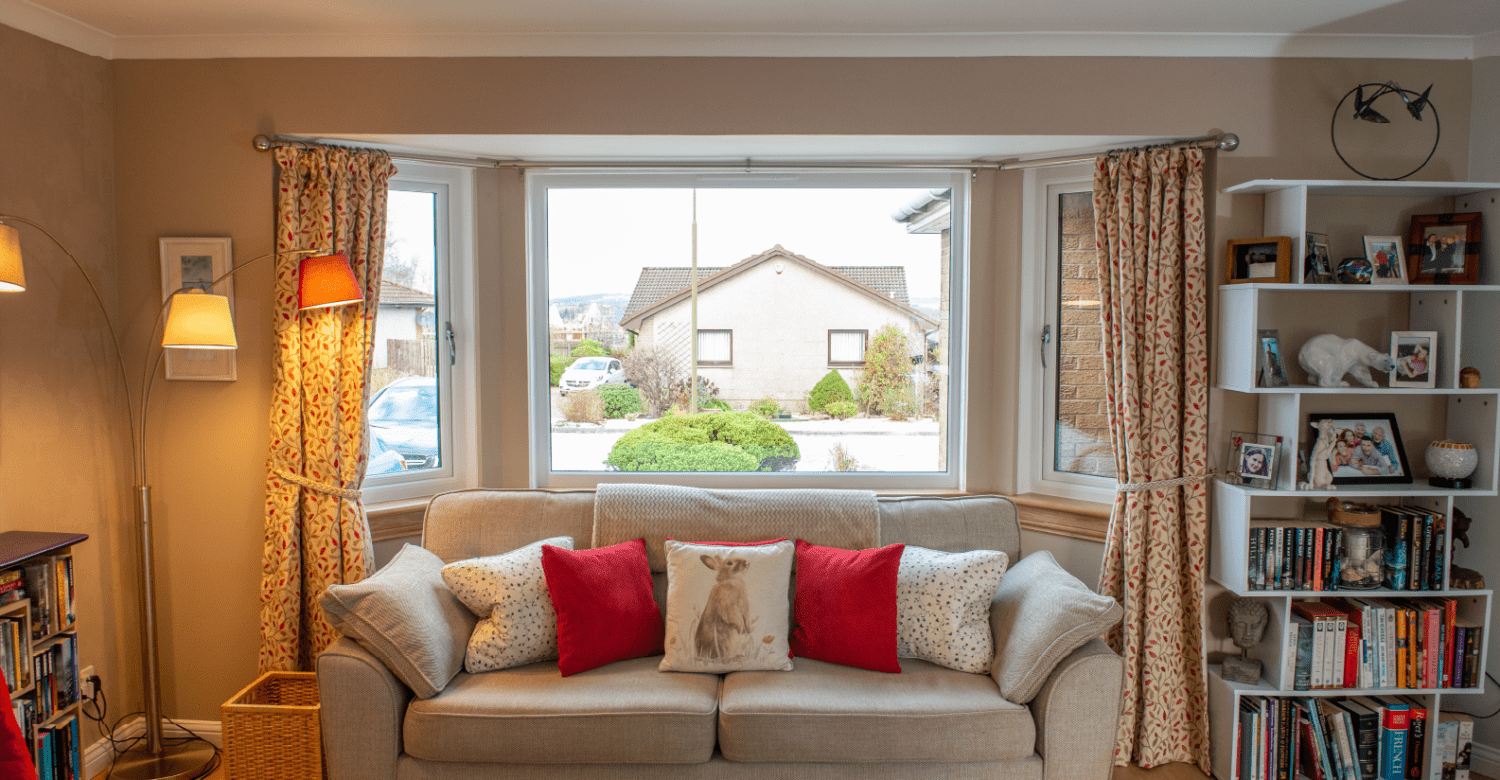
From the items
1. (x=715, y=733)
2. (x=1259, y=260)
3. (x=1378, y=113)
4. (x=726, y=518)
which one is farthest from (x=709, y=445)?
(x=1378, y=113)

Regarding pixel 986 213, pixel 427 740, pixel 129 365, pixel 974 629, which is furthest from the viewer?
pixel 986 213

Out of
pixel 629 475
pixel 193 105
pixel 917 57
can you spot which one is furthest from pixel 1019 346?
pixel 193 105

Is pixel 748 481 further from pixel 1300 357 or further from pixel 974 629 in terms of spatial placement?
pixel 1300 357

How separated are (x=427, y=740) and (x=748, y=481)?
1.53m

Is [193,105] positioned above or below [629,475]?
above

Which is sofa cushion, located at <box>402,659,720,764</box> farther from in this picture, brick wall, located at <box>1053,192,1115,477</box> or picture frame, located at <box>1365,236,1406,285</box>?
picture frame, located at <box>1365,236,1406,285</box>

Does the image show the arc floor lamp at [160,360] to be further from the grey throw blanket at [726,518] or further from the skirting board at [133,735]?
the grey throw blanket at [726,518]

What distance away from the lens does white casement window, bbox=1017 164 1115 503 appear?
10.6 feet

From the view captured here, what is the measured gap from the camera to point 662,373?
345 centimetres

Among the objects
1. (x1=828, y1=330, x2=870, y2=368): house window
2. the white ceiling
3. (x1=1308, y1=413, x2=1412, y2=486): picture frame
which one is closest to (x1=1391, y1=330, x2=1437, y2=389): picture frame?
(x1=1308, y1=413, x2=1412, y2=486): picture frame

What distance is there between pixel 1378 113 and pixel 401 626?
11.2 ft

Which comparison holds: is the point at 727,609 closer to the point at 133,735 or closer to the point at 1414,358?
the point at 133,735

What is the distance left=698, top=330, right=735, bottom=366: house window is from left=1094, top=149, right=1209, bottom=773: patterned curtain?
1434 millimetres

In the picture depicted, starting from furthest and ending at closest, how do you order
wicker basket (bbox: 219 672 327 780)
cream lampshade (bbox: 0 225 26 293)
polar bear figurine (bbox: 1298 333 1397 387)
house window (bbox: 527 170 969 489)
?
house window (bbox: 527 170 969 489) < polar bear figurine (bbox: 1298 333 1397 387) < wicker basket (bbox: 219 672 327 780) < cream lampshade (bbox: 0 225 26 293)
